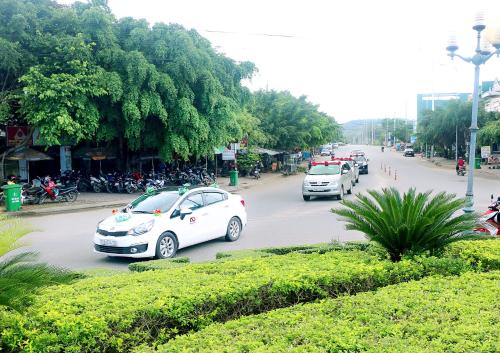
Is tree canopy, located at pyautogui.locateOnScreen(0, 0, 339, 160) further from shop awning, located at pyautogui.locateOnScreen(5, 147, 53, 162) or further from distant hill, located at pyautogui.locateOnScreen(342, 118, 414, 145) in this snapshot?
distant hill, located at pyautogui.locateOnScreen(342, 118, 414, 145)

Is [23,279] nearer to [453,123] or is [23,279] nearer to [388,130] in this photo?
[453,123]

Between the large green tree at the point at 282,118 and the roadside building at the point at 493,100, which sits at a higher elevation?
the roadside building at the point at 493,100

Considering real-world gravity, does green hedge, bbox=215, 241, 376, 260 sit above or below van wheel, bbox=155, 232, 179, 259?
above

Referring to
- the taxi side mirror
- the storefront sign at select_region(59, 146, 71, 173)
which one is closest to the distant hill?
the storefront sign at select_region(59, 146, 71, 173)

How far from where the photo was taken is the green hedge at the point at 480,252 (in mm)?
6047

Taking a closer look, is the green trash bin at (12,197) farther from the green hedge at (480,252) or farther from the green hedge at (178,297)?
the green hedge at (480,252)

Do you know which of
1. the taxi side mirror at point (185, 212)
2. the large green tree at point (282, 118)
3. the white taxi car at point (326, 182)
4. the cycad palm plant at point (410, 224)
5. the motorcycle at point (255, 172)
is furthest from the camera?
the large green tree at point (282, 118)

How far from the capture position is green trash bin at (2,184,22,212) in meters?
17.8

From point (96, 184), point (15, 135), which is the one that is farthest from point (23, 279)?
point (15, 135)

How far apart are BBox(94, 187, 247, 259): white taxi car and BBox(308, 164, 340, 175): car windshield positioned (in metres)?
9.33

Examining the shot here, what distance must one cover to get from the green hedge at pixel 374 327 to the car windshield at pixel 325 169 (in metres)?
16.2

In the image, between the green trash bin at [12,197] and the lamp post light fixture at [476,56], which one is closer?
the lamp post light fixture at [476,56]

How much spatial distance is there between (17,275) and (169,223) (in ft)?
18.7

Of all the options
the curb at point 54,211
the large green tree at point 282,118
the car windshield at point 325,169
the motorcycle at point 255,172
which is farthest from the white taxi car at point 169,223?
the large green tree at point 282,118
